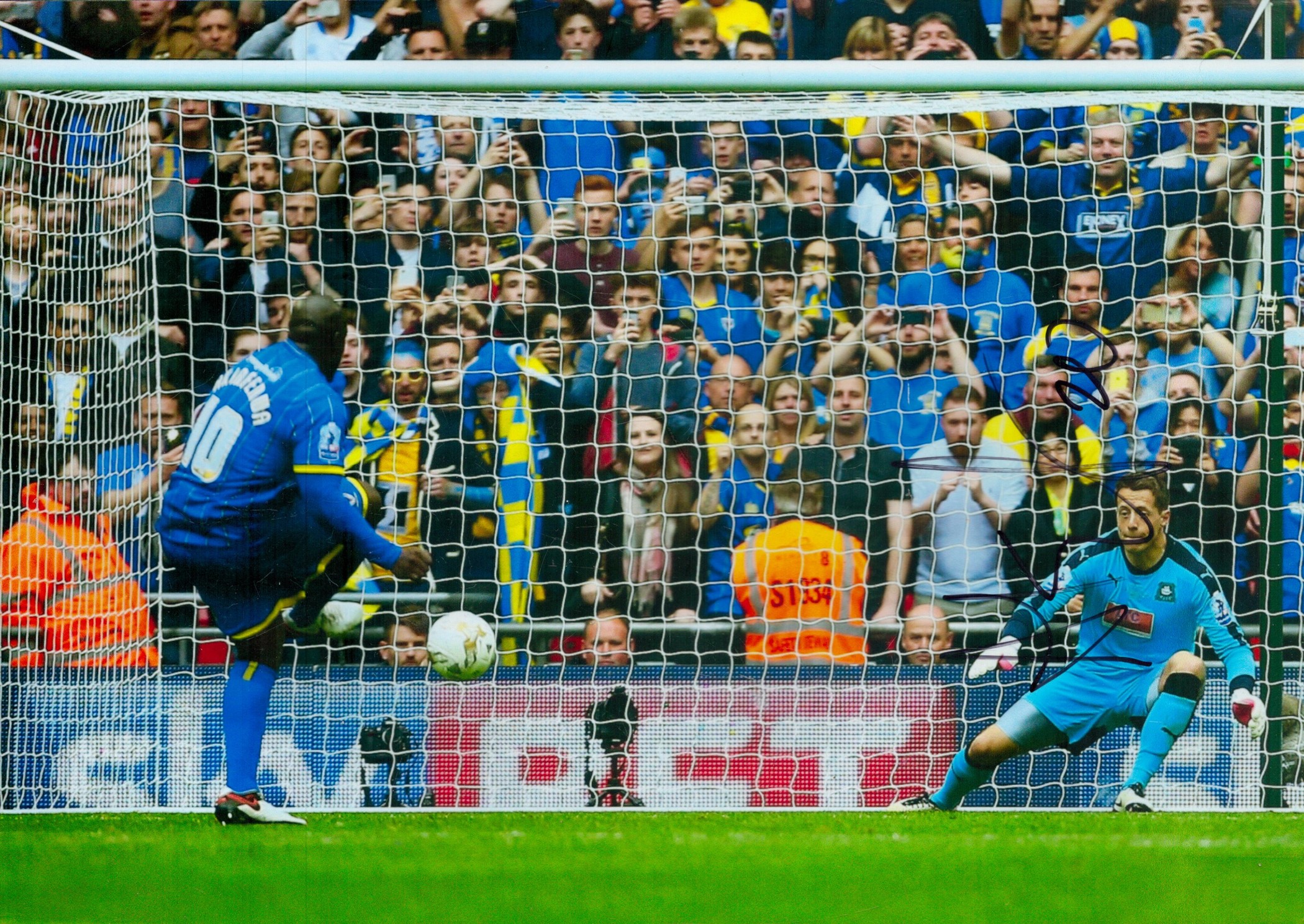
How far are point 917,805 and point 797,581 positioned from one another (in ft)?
2.47

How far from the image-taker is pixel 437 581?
149 inches

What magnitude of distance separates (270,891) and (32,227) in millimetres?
1993

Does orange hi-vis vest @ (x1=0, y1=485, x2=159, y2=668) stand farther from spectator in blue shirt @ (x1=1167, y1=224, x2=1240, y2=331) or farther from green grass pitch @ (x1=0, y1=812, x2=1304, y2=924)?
Result: spectator in blue shirt @ (x1=1167, y1=224, x2=1240, y2=331)

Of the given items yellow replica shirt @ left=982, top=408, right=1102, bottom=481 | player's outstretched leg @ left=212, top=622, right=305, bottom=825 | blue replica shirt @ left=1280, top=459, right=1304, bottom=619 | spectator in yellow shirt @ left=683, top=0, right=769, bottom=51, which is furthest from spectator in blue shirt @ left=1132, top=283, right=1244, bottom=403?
player's outstretched leg @ left=212, top=622, right=305, bottom=825

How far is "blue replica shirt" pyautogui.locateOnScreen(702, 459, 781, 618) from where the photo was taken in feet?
13.0

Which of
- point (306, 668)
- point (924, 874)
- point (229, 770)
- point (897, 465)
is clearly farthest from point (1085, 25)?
point (229, 770)

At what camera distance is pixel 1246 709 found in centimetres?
353

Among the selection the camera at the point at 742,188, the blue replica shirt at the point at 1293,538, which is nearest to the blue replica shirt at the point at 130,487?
the camera at the point at 742,188

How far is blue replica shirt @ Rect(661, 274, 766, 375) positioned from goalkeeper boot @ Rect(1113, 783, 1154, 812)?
63.4 inches

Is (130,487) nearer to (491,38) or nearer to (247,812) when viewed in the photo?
(247,812)

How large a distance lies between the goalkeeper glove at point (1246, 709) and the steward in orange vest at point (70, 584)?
3042mm

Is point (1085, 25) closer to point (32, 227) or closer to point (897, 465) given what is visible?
point (897, 465)

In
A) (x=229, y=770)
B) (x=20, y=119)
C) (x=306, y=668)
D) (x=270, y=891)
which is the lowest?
(x=270, y=891)

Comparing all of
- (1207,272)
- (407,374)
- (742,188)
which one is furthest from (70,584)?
(1207,272)
